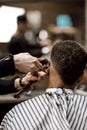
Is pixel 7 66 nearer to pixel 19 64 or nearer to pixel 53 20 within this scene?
pixel 19 64

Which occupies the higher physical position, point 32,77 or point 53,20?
point 32,77

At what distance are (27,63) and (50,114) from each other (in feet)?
1.13

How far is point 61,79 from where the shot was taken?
101 inches

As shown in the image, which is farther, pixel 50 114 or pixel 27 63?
pixel 27 63

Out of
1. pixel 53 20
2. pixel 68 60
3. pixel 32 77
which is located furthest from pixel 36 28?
pixel 68 60

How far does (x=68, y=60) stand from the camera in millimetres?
2543

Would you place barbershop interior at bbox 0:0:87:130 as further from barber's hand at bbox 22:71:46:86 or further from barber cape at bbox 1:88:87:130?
barber cape at bbox 1:88:87:130

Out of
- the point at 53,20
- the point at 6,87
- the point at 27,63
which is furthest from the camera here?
the point at 53,20

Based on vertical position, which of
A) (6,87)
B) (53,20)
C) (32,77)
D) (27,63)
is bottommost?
(53,20)

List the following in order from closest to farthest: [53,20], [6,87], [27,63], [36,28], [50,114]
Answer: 1. [50,114]
2. [27,63]
3. [6,87]
4. [36,28]
5. [53,20]

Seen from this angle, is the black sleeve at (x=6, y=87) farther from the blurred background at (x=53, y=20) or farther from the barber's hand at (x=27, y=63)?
the blurred background at (x=53, y=20)

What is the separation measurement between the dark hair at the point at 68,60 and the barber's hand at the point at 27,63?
17cm

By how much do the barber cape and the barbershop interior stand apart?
→ 393 millimetres

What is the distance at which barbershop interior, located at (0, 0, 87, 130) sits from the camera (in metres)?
4.87
